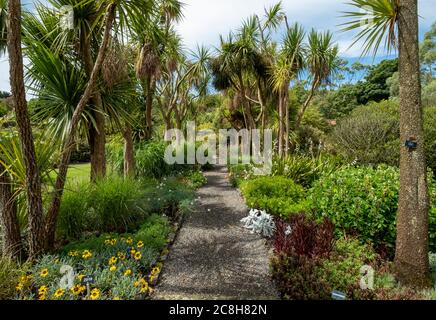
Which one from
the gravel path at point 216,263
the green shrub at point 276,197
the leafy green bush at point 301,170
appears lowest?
the gravel path at point 216,263

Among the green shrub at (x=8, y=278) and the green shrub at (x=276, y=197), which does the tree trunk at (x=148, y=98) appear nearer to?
the green shrub at (x=276, y=197)

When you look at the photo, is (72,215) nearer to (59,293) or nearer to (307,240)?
(59,293)

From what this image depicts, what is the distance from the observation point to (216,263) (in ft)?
11.7

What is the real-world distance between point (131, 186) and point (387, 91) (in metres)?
31.7

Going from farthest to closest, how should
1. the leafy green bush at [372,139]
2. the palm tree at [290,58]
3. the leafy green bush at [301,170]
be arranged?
the palm tree at [290,58] < the leafy green bush at [372,139] < the leafy green bush at [301,170]

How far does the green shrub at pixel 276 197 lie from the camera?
4.96 metres

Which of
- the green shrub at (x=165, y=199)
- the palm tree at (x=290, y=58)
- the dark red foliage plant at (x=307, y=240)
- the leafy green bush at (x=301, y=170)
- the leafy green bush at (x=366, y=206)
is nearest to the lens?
the dark red foliage plant at (x=307, y=240)

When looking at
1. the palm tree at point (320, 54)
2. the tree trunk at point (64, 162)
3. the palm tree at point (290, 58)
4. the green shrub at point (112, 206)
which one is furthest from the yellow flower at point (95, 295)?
the palm tree at point (320, 54)

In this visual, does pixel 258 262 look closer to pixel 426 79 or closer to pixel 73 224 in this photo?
pixel 73 224

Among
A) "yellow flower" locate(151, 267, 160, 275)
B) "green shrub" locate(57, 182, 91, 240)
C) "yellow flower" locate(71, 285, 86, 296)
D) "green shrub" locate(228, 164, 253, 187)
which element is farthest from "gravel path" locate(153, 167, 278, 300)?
"green shrub" locate(228, 164, 253, 187)

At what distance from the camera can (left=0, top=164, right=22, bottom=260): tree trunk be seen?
321 centimetres

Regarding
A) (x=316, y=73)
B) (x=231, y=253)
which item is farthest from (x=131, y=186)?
(x=316, y=73)

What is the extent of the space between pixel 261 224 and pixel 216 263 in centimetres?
129

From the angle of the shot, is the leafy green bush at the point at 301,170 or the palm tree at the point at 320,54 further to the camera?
the palm tree at the point at 320,54
